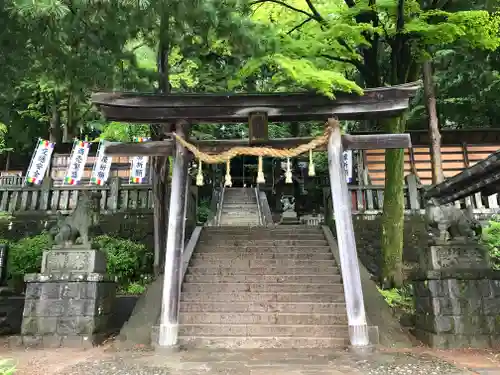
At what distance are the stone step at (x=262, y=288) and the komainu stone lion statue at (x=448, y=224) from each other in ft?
8.21

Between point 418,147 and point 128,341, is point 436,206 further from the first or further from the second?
point 418,147

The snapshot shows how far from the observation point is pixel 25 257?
10680 mm

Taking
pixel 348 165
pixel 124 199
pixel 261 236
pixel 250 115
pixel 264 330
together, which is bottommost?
pixel 264 330

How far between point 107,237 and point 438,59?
16.0 meters

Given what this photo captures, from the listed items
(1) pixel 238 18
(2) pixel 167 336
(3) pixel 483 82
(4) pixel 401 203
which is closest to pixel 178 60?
(1) pixel 238 18

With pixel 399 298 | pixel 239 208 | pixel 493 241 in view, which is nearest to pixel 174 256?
pixel 399 298

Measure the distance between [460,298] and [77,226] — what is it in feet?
24.8

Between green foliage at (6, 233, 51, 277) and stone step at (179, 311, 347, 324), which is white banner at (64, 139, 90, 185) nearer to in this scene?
green foliage at (6, 233, 51, 277)

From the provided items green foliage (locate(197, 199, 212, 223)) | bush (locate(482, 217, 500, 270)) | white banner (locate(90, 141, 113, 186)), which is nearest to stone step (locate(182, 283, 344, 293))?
bush (locate(482, 217, 500, 270))

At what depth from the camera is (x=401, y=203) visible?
32.8ft

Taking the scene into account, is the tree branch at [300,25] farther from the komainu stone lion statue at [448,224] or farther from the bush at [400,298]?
the bush at [400,298]

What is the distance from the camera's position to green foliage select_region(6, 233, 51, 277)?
1040cm

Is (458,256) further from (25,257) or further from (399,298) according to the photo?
(25,257)

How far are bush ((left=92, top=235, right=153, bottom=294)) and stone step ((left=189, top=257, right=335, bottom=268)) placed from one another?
2.22 m
